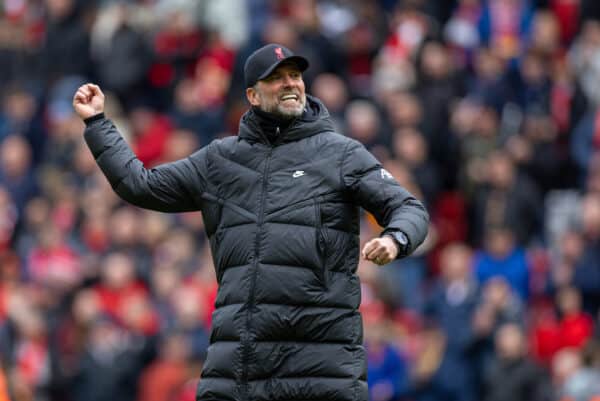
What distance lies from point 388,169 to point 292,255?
8433 mm

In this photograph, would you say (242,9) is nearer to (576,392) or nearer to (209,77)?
(209,77)

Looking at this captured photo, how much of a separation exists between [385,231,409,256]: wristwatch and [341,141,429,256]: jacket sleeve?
0.11 metres

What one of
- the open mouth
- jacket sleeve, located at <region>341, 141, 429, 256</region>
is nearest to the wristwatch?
jacket sleeve, located at <region>341, 141, 429, 256</region>

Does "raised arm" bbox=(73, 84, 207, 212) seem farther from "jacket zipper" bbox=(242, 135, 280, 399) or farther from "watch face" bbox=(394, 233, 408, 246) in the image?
"watch face" bbox=(394, 233, 408, 246)

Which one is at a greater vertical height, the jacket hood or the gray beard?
the gray beard

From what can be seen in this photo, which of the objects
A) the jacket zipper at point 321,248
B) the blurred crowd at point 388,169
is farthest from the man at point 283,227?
the blurred crowd at point 388,169

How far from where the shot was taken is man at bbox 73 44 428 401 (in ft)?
23.6

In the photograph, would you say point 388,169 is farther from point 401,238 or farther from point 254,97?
point 401,238

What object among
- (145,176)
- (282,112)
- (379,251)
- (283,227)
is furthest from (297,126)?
(379,251)

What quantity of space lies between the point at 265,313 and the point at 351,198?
0.67 meters

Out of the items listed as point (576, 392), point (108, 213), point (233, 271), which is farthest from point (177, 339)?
point (233, 271)

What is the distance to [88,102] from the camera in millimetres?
7711

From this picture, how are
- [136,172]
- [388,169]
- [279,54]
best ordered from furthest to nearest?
1. [388,169]
2. [136,172]
3. [279,54]

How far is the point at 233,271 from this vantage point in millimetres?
7363
